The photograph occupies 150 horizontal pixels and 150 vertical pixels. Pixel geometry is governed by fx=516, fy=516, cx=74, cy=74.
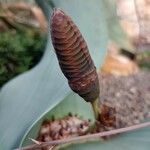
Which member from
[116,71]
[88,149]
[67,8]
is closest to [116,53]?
[116,71]

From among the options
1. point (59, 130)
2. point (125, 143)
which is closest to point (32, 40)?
point (59, 130)

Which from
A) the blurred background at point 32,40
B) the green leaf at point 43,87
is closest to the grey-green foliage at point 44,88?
the green leaf at point 43,87

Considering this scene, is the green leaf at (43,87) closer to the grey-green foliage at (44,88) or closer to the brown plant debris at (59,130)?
the grey-green foliage at (44,88)

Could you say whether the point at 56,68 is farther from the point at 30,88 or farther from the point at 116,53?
the point at 116,53

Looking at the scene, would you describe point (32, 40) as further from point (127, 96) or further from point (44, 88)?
point (44, 88)

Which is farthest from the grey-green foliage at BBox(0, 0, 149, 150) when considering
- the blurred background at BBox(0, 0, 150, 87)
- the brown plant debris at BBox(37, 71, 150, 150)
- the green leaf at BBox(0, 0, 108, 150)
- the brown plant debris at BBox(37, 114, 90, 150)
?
the brown plant debris at BBox(37, 71, 150, 150)

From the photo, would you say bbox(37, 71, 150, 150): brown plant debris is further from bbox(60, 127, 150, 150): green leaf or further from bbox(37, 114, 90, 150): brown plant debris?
bbox(60, 127, 150, 150): green leaf
